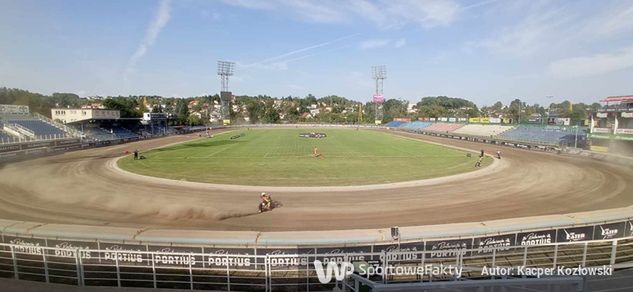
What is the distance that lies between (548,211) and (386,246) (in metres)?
15.2

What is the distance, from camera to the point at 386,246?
12.1 metres

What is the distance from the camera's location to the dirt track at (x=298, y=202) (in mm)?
19750

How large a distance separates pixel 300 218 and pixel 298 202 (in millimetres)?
3347

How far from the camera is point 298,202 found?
77.3 feet

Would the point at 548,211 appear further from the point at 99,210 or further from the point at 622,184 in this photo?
the point at 99,210

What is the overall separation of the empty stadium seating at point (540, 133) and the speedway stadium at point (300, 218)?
13.3m

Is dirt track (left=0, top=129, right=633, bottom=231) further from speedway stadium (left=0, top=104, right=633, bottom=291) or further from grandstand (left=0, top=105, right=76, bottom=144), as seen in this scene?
grandstand (left=0, top=105, right=76, bottom=144)

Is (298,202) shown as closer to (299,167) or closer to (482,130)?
(299,167)

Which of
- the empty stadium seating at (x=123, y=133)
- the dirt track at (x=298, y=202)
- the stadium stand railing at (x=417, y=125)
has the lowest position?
the dirt track at (x=298, y=202)

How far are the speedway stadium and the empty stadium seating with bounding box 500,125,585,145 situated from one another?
43.5 ft

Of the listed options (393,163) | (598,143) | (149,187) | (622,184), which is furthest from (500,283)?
(598,143)

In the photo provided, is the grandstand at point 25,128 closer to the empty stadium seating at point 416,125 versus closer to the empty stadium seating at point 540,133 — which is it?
the empty stadium seating at point 540,133

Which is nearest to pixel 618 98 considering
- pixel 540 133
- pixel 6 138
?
pixel 540 133

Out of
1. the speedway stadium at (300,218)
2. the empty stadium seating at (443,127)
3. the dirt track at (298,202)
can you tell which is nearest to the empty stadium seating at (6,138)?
the speedway stadium at (300,218)
